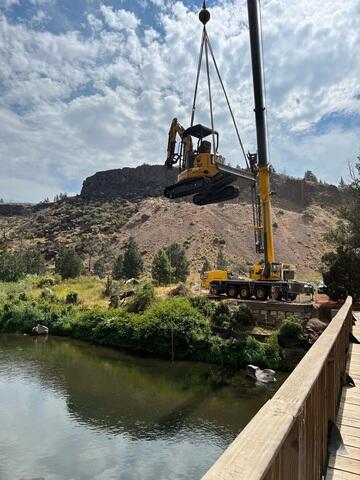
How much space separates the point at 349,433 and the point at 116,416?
1121cm

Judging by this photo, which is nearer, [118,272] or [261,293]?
[261,293]

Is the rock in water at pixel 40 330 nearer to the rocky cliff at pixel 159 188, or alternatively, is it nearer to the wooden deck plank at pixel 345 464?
the wooden deck plank at pixel 345 464

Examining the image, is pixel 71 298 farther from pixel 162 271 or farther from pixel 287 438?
pixel 287 438

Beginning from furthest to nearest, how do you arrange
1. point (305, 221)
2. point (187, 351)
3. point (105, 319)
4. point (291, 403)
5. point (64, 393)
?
point (305, 221), point (105, 319), point (187, 351), point (64, 393), point (291, 403)

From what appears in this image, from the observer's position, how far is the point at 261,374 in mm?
17016

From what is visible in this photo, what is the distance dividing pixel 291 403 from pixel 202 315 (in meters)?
19.6

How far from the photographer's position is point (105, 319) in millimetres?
25609

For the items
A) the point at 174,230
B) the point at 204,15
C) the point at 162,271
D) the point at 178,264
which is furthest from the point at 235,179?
the point at 174,230

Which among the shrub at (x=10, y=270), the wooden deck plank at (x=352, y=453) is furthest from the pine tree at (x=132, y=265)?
the wooden deck plank at (x=352, y=453)

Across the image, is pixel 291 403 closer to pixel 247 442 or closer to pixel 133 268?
pixel 247 442

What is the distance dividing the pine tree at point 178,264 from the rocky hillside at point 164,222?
499 inches

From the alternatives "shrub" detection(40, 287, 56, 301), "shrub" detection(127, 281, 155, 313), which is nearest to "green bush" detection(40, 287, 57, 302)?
"shrub" detection(40, 287, 56, 301)

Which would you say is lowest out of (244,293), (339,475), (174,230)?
(339,475)

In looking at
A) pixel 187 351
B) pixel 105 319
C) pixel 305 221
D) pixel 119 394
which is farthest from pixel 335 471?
pixel 305 221
